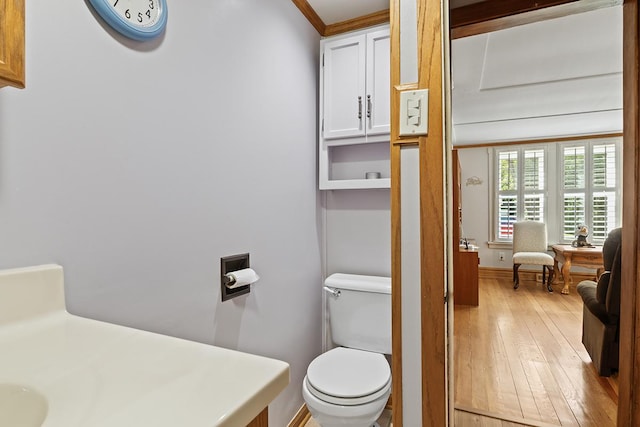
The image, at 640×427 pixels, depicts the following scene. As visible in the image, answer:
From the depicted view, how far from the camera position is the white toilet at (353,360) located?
137cm

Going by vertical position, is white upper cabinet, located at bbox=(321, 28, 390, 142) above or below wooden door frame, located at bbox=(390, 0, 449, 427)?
above

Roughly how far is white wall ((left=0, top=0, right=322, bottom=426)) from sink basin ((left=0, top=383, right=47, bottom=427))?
0.34m

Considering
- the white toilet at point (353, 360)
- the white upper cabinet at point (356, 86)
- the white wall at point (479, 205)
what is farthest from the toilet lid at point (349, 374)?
the white wall at point (479, 205)

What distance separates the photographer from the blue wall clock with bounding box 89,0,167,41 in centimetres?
87

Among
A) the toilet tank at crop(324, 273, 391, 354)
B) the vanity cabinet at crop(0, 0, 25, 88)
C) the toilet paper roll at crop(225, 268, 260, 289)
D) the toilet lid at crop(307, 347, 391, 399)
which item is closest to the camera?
the vanity cabinet at crop(0, 0, 25, 88)

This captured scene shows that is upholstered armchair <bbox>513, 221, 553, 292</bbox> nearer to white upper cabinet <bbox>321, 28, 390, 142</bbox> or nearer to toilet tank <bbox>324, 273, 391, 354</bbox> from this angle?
toilet tank <bbox>324, 273, 391, 354</bbox>

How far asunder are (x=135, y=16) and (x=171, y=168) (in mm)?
441

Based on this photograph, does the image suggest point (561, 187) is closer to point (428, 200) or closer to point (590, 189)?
point (590, 189)

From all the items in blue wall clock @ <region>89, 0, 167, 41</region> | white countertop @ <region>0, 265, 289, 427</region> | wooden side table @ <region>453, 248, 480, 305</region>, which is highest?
blue wall clock @ <region>89, 0, 167, 41</region>

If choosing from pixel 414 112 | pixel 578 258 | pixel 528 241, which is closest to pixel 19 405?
pixel 414 112

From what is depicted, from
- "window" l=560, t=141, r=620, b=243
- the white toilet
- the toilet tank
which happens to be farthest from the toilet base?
"window" l=560, t=141, r=620, b=243

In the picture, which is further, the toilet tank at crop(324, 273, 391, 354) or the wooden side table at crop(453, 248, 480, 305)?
the wooden side table at crop(453, 248, 480, 305)

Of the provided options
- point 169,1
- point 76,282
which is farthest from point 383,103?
point 76,282

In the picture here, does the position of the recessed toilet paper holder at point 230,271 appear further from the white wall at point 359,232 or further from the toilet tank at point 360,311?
the white wall at point 359,232
